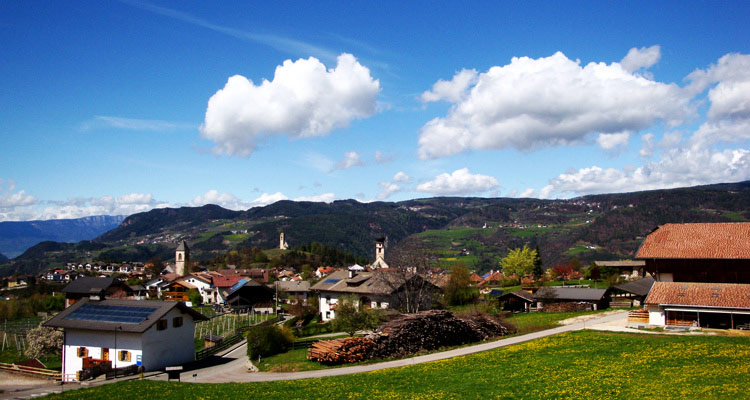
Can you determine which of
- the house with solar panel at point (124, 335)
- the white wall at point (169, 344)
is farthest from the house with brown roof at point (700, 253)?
the house with solar panel at point (124, 335)

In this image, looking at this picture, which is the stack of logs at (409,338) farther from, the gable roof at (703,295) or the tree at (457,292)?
the tree at (457,292)

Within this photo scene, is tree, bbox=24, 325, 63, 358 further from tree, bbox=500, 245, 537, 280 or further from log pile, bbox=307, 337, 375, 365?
tree, bbox=500, 245, 537, 280

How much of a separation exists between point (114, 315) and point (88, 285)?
63461mm

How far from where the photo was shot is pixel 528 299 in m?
62.2

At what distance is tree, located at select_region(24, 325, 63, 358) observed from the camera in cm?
4653

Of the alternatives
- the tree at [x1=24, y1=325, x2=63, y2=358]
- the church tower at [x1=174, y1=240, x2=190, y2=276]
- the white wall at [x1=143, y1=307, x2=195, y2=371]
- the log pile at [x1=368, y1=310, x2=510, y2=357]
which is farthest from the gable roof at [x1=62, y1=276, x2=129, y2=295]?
the log pile at [x1=368, y1=310, x2=510, y2=357]

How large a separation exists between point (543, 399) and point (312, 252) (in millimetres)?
180718

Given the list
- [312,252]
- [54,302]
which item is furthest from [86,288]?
[312,252]

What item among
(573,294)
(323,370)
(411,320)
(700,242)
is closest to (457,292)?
(573,294)

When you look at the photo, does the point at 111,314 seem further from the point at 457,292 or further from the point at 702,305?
the point at 457,292

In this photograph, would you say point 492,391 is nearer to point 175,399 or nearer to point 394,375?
point 394,375

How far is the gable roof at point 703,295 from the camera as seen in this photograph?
1373 inches

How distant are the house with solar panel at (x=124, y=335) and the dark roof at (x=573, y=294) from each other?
39869 millimetres

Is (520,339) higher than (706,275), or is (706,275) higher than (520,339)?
(706,275)
